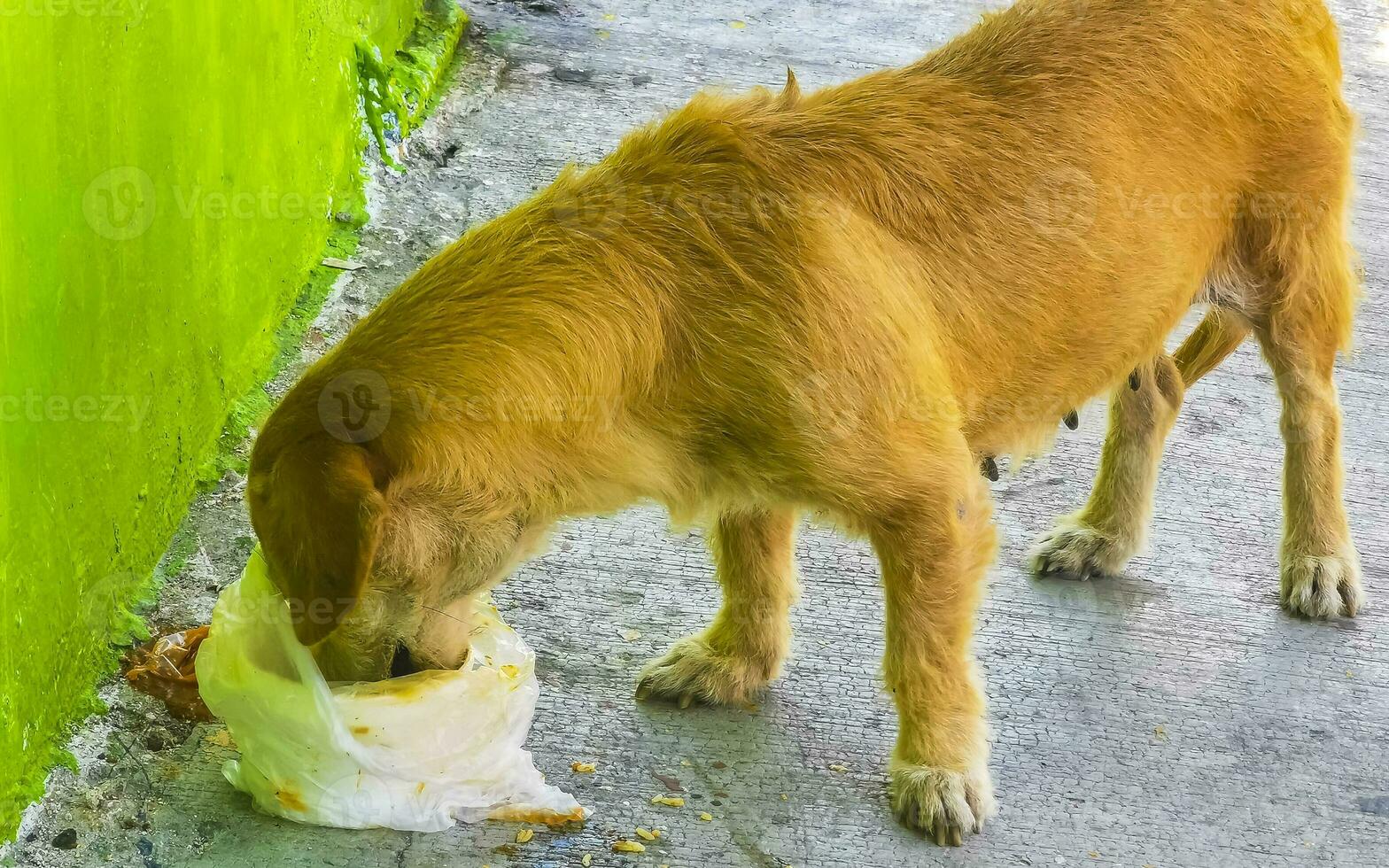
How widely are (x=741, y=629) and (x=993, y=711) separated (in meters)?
0.68

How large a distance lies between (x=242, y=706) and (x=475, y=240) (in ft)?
3.53

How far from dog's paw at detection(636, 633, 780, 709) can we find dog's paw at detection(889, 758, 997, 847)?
1.60 ft

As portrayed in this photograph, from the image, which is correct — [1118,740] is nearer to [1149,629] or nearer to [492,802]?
[1149,629]

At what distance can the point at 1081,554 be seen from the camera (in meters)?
4.08

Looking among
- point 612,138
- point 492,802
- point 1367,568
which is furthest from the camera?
point 612,138

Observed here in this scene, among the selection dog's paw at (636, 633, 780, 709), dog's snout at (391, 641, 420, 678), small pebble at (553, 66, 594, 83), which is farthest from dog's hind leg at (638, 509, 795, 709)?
small pebble at (553, 66, 594, 83)

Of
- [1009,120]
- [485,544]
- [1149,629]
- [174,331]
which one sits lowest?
[1149,629]

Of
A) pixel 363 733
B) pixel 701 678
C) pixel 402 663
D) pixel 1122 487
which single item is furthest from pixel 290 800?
pixel 1122 487

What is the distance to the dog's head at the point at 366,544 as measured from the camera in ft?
8.13

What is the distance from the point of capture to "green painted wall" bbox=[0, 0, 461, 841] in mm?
2768

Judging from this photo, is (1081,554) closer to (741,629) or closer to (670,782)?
(741,629)

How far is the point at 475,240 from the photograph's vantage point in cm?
280

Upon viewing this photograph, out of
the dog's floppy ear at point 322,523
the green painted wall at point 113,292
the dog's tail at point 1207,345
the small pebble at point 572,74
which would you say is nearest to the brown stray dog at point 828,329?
the dog's floppy ear at point 322,523

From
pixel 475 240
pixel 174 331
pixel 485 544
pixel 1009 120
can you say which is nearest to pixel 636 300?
pixel 475 240
